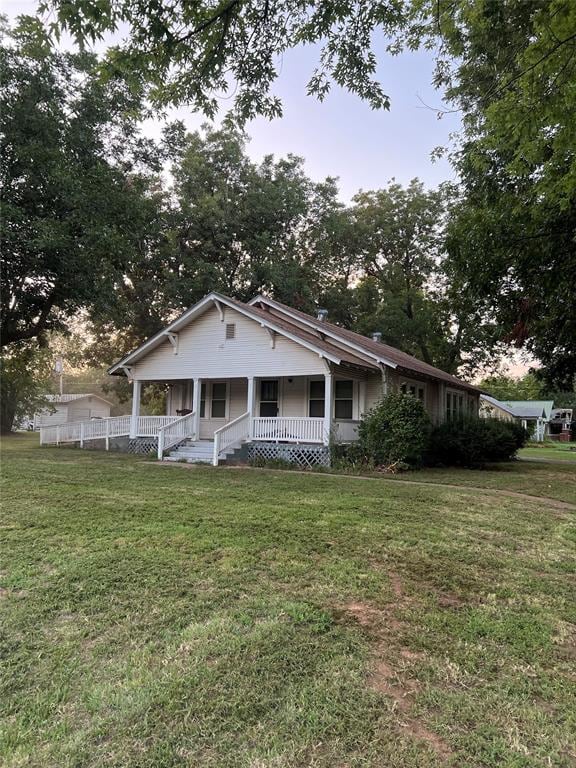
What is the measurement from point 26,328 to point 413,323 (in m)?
20.5

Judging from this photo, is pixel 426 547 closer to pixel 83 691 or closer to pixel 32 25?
pixel 83 691

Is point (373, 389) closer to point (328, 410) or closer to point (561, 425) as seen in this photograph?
point (328, 410)

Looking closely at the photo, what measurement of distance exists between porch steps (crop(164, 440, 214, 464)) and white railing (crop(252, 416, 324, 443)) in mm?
1543

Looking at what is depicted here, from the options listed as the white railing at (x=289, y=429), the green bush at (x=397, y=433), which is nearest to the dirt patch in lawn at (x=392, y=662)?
the green bush at (x=397, y=433)

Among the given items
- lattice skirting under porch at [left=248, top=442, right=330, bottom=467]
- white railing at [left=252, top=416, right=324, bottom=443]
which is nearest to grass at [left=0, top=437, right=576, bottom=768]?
lattice skirting under porch at [left=248, top=442, right=330, bottom=467]

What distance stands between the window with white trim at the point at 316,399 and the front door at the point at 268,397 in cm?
141

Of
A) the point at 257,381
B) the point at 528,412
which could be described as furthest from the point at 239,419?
the point at 528,412

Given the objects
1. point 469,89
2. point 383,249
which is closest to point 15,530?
point 469,89

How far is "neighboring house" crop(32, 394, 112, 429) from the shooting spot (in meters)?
44.3

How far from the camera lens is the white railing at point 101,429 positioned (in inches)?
698

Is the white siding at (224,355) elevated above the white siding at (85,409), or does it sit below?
above

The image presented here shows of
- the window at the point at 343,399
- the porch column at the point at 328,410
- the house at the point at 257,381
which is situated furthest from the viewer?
the window at the point at 343,399

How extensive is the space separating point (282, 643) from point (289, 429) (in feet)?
39.0

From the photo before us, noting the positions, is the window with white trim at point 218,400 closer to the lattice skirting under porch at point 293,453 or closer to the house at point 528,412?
the lattice skirting under porch at point 293,453
